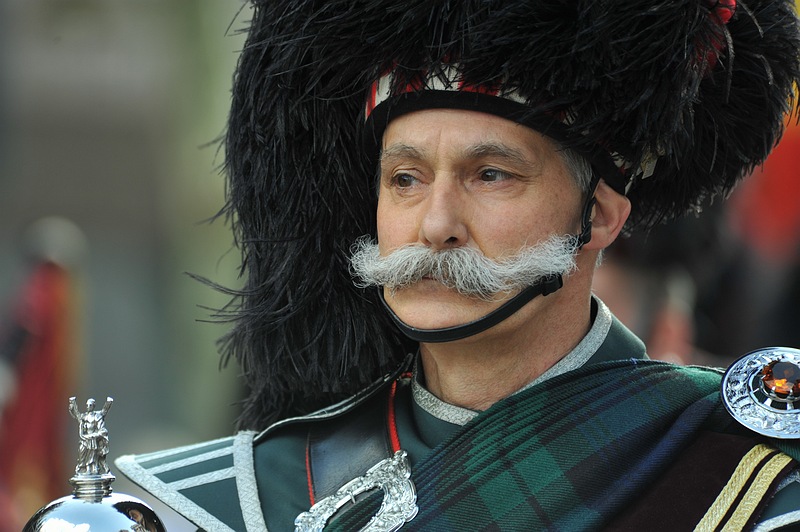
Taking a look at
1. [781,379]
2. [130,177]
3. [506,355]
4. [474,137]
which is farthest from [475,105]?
[130,177]

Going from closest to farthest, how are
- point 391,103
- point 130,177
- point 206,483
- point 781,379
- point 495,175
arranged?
point 781,379 → point 495,175 → point 391,103 → point 206,483 → point 130,177

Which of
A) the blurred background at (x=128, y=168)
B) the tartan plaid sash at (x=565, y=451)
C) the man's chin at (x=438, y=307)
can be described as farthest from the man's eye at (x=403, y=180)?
the blurred background at (x=128, y=168)

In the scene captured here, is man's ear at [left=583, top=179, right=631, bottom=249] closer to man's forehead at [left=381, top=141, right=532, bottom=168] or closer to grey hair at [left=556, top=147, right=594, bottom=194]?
grey hair at [left=556, top=147, right=594, bottom=194]

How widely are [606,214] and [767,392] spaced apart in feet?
1.93

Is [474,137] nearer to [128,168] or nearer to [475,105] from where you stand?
[475,105]

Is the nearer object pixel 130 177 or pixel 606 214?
pixel 606 214

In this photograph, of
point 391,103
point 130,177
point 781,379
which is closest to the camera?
point 781,379

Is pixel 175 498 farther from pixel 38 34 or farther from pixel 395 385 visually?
pixel 38 34

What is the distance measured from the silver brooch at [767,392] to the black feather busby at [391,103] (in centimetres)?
53

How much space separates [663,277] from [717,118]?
115 inches

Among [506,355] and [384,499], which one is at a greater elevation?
[506,355]

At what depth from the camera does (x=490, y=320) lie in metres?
3.16

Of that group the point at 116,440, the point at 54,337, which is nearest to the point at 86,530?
the point at 54,337

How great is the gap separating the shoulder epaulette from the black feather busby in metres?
0.32
